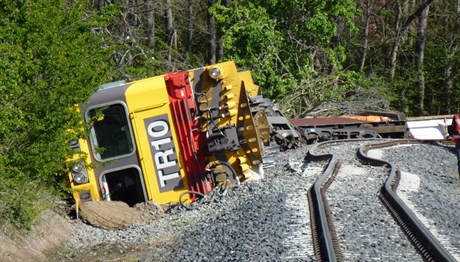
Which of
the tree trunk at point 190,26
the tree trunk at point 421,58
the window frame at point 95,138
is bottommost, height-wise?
the tree trunk at point 421,58

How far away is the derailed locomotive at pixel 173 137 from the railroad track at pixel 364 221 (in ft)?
6.06

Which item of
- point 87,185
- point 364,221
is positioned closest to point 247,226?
point 364,221

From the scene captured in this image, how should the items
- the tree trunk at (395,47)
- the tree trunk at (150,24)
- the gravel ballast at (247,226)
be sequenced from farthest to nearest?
the tree trunk at (395,47)
the tree trunk at (150,24)
the gravel ballast at (247,226)

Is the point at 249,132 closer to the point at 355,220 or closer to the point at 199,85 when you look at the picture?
the point at 199,85

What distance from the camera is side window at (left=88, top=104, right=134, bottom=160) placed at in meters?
14.7

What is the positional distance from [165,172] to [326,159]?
3.89 meters

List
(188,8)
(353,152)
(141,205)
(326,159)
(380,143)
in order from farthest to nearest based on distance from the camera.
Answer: (188,8)
(380,143)
(353,152)
(326,159)
(141,205)

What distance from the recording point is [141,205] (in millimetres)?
14242

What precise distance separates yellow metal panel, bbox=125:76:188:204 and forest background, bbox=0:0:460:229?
2.95 ft

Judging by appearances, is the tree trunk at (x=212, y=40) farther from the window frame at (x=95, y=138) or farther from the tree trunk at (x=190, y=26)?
the window frame at (x=95, y=138)

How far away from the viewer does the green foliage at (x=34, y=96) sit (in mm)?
11109

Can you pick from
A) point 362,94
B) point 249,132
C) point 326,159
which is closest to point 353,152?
point 326,159

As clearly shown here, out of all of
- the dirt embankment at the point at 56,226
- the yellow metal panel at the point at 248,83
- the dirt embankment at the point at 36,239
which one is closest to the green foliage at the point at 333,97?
the yellow metal panel at the point at 248,83

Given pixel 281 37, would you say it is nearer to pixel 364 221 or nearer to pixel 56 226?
pixel 56 226
